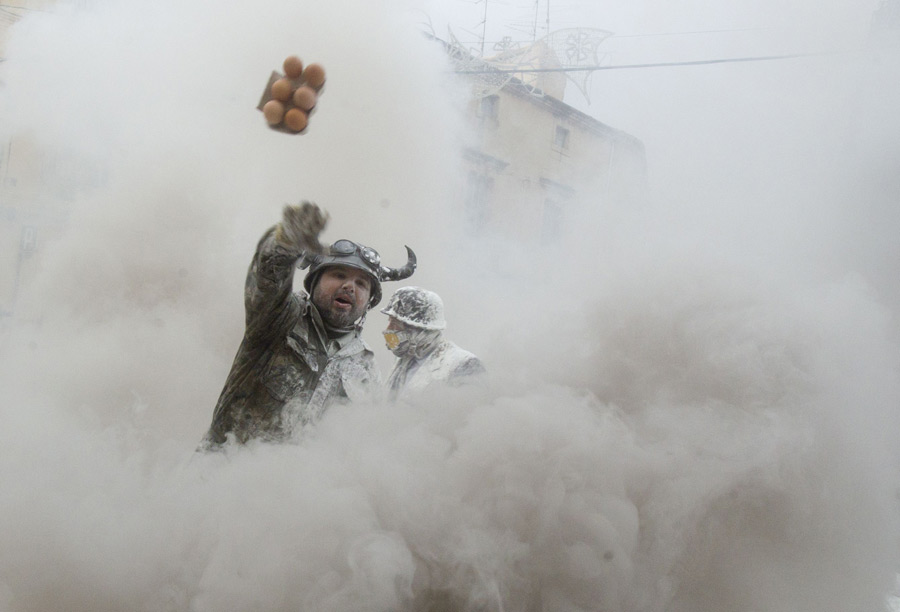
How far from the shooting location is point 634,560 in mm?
2871

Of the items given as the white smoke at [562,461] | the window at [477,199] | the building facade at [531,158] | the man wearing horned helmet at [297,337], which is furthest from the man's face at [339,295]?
the window at [477,199]

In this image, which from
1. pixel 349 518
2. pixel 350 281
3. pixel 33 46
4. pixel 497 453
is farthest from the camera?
pixel 33 46

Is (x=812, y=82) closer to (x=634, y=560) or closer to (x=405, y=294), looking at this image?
(x=405, y=294)

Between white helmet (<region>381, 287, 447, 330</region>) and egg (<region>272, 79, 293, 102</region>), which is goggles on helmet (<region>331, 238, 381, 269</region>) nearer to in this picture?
egg (<region>272, 79, 293, 102</region>)

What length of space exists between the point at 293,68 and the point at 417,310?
2.23 metres

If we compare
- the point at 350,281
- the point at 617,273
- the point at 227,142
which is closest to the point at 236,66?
the point at 227,142

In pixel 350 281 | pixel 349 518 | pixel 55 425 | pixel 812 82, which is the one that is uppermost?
pixel 812 82

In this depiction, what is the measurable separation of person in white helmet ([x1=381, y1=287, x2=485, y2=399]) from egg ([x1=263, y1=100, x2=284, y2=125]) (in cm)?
211

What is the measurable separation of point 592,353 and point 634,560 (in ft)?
3.39

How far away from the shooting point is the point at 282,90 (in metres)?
3.05

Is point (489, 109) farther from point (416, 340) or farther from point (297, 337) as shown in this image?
point (297, 337)

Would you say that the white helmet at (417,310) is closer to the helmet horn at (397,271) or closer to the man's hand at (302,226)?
the helmet horn at (397,271)

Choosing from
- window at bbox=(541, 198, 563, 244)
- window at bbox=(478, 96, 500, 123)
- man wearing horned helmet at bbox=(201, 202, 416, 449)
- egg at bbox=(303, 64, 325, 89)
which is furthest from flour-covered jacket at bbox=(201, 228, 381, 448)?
window at bbox=(478, 96, 500, 123)

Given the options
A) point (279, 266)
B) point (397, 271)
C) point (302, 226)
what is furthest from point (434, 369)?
point (302, 226)
